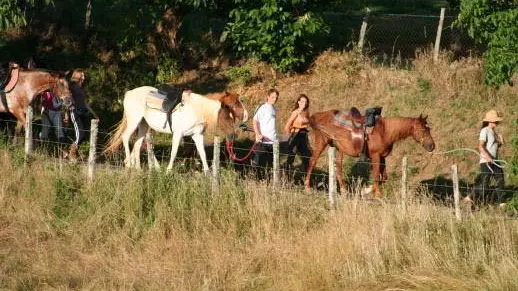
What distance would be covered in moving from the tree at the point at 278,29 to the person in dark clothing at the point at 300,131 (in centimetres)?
541

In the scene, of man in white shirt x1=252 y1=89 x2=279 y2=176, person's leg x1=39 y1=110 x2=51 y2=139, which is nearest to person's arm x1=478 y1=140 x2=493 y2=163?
man in white shirt x1=252 y1=89 x2=279 y2=176

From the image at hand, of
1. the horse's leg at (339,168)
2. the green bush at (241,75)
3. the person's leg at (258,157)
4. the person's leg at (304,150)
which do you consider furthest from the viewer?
the green bush at (241,75)

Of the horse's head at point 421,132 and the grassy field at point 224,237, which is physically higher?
the horse's head at point 421,132

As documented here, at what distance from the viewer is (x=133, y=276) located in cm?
1255

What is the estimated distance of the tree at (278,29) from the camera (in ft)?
73.7

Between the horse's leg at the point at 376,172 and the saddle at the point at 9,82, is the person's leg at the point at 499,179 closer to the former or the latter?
the horse's leg at the point at 376,172

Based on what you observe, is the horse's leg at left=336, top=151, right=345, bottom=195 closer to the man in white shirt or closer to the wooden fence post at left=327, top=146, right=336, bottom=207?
the man in white shirt

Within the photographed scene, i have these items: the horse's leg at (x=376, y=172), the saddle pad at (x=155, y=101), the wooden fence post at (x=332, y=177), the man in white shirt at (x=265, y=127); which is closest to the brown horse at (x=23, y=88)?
the saddle pad at (x=155, y=101)

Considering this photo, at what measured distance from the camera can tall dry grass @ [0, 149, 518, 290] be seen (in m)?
12.0

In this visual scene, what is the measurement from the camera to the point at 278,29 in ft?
74.8

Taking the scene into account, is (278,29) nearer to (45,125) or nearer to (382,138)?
(45,125)

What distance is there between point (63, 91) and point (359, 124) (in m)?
5.12

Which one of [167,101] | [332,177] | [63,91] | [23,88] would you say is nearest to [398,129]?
[332,177]

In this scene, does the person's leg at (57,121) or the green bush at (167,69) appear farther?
the green bush at (167,69)
